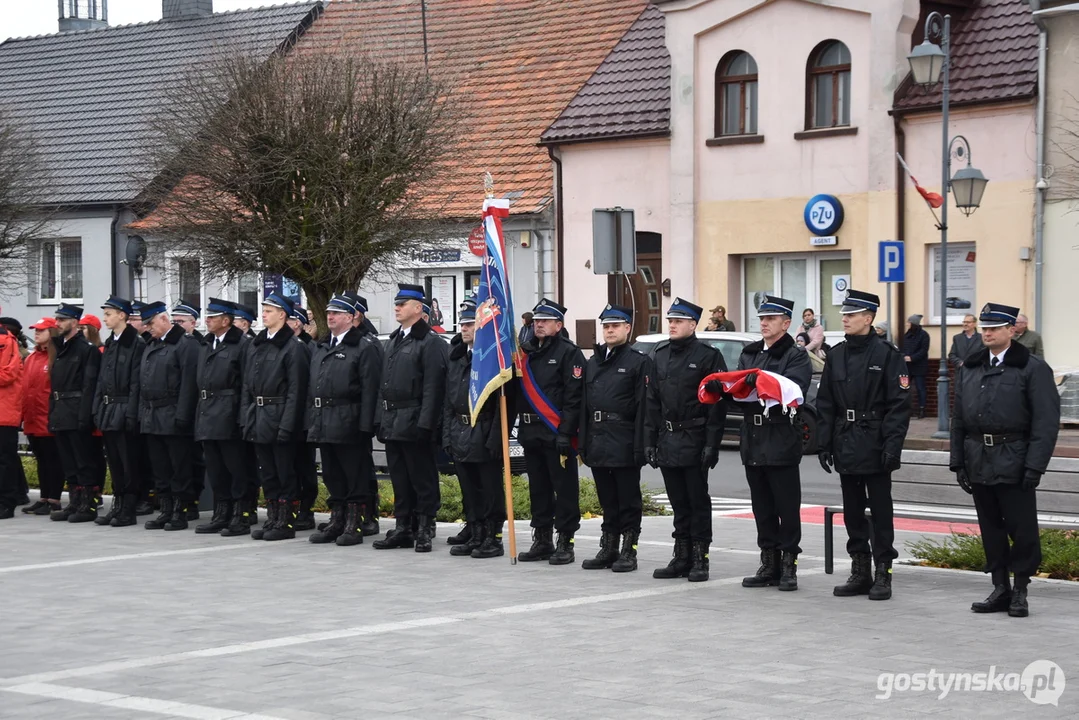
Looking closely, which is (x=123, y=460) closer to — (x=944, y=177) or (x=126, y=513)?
(x=126, y=513)

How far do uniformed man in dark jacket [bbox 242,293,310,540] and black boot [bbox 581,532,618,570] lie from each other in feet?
10.0

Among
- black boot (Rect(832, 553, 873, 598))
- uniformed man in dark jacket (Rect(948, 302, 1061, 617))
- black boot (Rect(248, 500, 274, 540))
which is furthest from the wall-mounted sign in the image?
uniformed man in dark jacket (Rect(948, 302, 1061, 617))

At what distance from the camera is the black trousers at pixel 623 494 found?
1263 cm

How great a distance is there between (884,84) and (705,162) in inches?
154

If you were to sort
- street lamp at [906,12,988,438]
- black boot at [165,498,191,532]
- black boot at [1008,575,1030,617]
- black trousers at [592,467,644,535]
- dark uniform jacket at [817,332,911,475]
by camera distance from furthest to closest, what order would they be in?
street lamp at [906,12,988,438] < black boot at [165,498,191,532] < black trousers at [592,467,644,535] < dark uniform jacket at [817,332,911,475] < black boot at [1008,575,1030,617]

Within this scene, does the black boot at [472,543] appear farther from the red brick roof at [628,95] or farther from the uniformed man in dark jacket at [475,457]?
the red brick roof at [628,95]

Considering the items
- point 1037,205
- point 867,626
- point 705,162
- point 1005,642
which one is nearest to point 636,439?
point 867,626

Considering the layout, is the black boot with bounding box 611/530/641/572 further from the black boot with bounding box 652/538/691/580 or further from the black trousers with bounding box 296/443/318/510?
the black trousers with bounding box 296/443/318/510

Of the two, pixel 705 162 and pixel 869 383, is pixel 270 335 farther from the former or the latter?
pixel 705 162

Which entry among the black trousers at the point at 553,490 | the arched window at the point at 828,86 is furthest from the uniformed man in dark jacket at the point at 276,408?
the arched window at the point at 828,86

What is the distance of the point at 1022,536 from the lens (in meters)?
10.5

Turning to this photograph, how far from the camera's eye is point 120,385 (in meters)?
15.7

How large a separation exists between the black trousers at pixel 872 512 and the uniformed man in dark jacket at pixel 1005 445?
22.9 inches

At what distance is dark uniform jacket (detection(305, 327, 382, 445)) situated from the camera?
14070 mm
